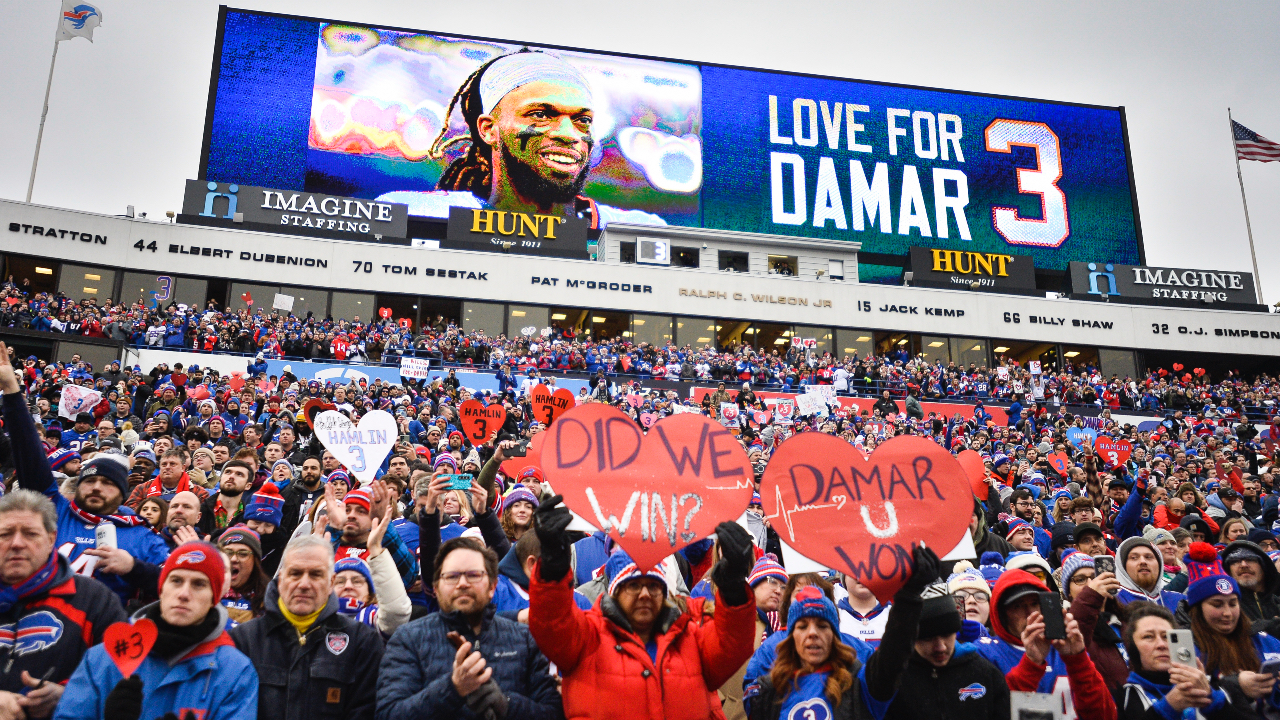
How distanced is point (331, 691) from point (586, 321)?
98.9 ft

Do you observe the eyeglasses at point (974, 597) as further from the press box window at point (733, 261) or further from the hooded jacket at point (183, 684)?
the press box window at point (733, 261)

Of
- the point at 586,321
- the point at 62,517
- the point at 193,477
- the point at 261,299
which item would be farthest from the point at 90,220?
the point at 62,517

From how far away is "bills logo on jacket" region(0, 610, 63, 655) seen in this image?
312 cm

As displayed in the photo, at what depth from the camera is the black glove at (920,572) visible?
315cm

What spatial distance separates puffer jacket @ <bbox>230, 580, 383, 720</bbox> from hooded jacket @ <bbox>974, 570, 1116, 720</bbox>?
2.65 m

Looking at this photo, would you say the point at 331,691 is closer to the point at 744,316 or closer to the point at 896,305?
the point at 744,316

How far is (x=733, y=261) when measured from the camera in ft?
119

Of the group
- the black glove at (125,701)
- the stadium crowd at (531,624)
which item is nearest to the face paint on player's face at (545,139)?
the stadium crowd at (531,624)

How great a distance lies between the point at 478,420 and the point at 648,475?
7.65 meters

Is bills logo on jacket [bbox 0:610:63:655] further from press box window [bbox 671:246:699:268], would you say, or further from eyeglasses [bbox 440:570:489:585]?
press box window [bbox 671:246:699:268]

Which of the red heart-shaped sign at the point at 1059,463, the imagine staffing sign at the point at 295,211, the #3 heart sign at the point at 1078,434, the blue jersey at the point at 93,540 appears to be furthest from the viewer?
the imagine staffing sign at the point at 295,211

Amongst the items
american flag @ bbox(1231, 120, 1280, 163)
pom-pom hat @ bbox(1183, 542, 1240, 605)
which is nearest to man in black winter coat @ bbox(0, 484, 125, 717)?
pom-pom hat @ bbox(1183, 542, 1240, 605)

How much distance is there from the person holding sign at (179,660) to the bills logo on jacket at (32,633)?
1.36 ft

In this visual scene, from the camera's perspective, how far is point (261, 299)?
30.4m
